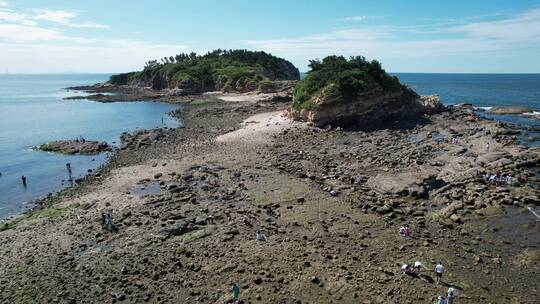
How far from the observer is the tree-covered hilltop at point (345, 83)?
58.4 m

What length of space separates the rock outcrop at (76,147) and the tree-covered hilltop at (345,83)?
27561mm

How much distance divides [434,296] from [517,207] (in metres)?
14.5

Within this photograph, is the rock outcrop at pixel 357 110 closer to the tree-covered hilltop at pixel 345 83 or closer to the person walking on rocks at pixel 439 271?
the tree-covered hilltop at pixel 345 83

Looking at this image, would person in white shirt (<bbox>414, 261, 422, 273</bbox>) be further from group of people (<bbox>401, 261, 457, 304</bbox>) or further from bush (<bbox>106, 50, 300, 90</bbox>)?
bush (<bbox>106, 50, 300, 90</bbox>)

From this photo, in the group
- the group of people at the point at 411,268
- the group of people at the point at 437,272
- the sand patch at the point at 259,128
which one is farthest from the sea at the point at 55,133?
the group of people at the point at 437,272

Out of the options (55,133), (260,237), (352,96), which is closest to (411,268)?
(260,237)

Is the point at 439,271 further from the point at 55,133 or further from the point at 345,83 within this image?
the point at 55,133

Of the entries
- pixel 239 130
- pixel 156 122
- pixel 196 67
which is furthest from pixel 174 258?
pixel 196 67

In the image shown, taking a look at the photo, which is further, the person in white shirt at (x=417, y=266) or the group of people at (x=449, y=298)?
the person in white shirt at (x=417, y=266)

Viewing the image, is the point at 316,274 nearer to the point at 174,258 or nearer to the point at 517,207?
the point at 174,258

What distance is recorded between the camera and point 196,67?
5428 inches

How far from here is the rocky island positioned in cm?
2059

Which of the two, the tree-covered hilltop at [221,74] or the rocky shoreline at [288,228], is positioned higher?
the tree-covered hilltop at [221,74]

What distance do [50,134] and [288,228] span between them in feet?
187
